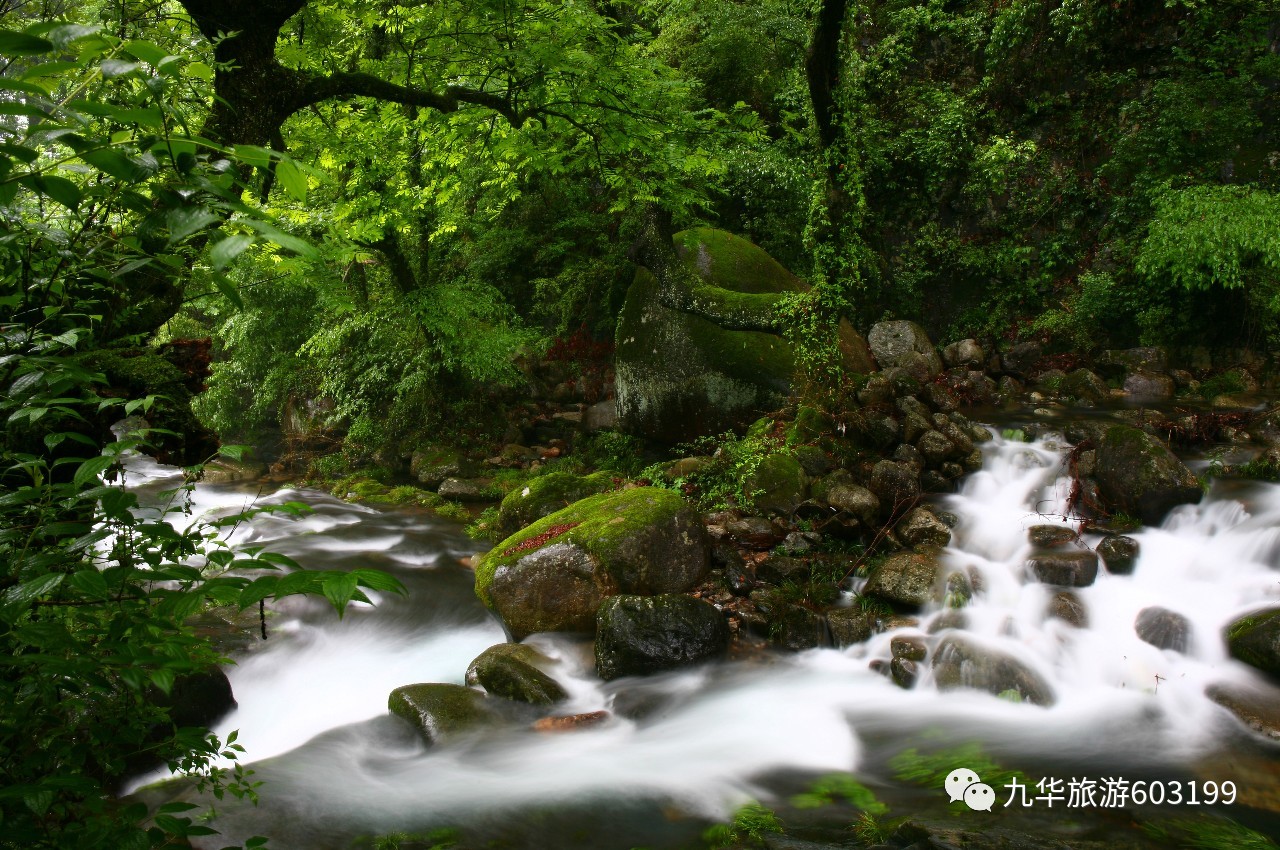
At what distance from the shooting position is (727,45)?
13.6 metres

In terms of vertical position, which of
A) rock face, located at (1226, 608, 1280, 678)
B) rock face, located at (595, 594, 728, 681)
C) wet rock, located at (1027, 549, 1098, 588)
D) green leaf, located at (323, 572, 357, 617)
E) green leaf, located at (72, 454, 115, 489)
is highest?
wet rock, located at (1027, 549, 1098, 588)

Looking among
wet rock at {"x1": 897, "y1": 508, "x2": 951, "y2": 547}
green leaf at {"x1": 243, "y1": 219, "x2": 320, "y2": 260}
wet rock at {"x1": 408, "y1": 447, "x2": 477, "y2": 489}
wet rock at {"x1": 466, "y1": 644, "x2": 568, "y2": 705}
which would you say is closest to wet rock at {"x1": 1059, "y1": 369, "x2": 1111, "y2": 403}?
wet rock at {"x1": 897, "y1": 508, "x2": 951, "y2": 547}

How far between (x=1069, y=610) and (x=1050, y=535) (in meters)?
1.03

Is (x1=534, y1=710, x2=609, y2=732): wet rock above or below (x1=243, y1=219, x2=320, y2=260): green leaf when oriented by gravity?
below

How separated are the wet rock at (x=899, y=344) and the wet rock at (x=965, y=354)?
0.60 ft

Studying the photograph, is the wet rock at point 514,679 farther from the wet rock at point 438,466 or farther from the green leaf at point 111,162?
the wet rock at point 438,466

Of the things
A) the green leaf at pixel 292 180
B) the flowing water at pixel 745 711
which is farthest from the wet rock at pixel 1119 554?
the green leaf at pixel 292 180

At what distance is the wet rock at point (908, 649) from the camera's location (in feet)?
19.9

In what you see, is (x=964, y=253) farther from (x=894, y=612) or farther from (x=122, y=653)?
(x=122, y=653)

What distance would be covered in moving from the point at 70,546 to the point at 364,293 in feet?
42.7

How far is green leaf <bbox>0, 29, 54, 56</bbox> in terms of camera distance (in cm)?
91

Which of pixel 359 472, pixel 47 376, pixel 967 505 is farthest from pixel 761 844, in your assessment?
pixel 359 472

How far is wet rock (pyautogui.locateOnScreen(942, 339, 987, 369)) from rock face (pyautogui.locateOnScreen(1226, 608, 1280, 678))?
6108mm

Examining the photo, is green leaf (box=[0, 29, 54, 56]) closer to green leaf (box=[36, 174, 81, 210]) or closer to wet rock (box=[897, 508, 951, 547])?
green leaf (box=[36, 174, 81, 210])
